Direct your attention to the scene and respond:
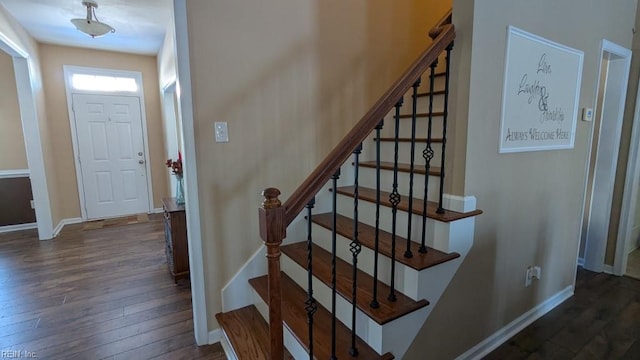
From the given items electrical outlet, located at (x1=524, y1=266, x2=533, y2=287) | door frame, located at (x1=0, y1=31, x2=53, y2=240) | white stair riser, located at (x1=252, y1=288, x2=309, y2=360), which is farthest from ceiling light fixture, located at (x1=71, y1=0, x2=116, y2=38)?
electrical outlet, located at (x1=524, y1=266, x2=533, y2=287)

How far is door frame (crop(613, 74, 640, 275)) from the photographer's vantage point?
2674mm

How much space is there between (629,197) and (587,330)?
1434mm

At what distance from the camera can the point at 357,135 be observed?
1.22 m

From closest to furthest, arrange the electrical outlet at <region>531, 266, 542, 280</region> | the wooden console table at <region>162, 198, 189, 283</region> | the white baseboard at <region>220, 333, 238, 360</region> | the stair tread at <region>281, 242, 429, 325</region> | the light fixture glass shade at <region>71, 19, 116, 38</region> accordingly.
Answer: the stair tread at <region>281, 242, 429, 325</region>
the white baseboard at <region>220, 333, 238, 360</region>
the electrical outlet at <region>531, 266, 542, 280</region>
the wooden console table at <region>162, 198, 189, 283</region>
the light fixture glass shade at <region>71, 19, 116, 38</region>

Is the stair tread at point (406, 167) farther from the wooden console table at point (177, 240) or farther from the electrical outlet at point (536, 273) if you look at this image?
the wooden console table at point (177, 240)

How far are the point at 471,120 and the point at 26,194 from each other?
585 cm

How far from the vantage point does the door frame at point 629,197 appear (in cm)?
267

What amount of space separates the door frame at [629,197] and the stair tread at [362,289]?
8.66 feet

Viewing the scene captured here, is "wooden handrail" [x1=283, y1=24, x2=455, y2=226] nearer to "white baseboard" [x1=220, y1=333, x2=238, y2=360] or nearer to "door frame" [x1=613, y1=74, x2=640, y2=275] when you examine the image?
"white baseboard" [x1=220, y1=333, x2=238, y2=360]

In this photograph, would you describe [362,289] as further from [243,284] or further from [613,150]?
[613,150]

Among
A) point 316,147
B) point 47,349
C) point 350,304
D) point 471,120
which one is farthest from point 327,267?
point 47,349

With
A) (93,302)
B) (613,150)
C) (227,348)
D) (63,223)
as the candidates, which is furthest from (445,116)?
(63,223)

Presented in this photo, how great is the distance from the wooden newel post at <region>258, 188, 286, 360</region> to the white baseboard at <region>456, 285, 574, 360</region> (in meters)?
1.20

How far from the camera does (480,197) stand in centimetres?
166
